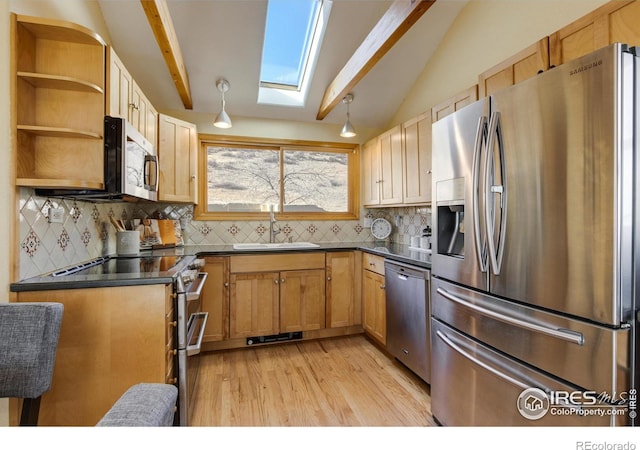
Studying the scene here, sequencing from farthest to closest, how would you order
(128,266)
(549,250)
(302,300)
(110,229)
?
(302,300) < (110,229) < (128,266) < (549,250)

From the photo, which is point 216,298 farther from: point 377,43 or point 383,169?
point 377,43

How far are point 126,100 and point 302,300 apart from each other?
2132 millimetres

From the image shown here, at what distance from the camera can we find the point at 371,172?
350 cm

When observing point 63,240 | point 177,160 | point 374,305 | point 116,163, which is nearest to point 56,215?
point 63,240

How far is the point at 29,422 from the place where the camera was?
1.08m

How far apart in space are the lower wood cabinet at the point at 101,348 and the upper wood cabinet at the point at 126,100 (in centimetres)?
99

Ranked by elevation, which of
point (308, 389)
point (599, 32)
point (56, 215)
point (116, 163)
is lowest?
point (308, 389)

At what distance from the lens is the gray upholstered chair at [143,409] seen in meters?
0.64

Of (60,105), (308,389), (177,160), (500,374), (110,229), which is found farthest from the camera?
(177,160)

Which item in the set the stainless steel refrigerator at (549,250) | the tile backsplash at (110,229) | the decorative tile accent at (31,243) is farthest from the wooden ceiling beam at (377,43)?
the decorative tile accent at (31,243)

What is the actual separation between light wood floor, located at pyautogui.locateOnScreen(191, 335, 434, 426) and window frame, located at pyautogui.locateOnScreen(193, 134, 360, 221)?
55.2 inches

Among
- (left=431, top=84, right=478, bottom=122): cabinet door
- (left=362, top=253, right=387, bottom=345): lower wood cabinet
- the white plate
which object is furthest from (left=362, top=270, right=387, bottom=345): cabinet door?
(left=431, top=84, right=478, bottom=122): cabinet door

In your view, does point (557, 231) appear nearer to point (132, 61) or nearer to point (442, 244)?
point (442, 244)
